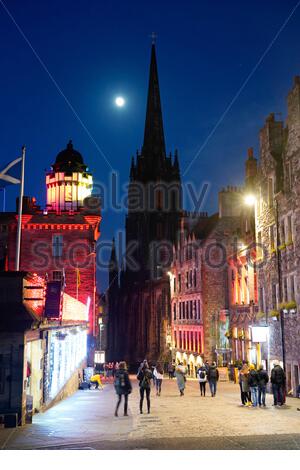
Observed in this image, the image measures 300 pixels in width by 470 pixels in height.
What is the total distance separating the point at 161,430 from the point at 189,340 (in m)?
38.9

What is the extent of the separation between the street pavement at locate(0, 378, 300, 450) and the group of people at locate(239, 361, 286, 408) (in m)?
A: 1.00

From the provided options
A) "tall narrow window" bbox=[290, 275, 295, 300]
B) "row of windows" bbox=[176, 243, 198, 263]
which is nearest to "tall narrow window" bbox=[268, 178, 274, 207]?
"tall narrow window" bbox=[290, 275, 295, 300]

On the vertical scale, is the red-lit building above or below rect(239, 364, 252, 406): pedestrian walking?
above

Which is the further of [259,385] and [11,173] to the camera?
[11,173]

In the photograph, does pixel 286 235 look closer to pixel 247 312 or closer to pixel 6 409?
pixel 247 312

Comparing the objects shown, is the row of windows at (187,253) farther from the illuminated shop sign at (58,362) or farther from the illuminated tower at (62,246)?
the illuminated shop sign at (58,362)

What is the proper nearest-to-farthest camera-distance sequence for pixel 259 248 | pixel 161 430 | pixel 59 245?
1. pixel 161 430
2. pixel 259 248
3. pixel 59 245

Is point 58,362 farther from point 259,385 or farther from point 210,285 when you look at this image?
point 210,285

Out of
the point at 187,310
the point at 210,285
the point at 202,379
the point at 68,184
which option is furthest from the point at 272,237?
the point at 68,184

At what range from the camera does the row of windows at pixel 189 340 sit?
4634 cm

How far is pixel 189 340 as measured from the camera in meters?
49.8

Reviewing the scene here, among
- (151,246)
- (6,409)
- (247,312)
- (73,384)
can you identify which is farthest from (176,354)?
(6,409)

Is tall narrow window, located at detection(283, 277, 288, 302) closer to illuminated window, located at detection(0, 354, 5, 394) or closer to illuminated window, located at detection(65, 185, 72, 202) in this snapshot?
illuminated window, located at detection(0, 354, 5, 394)

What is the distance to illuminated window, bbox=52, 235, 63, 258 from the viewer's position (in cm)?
4438
